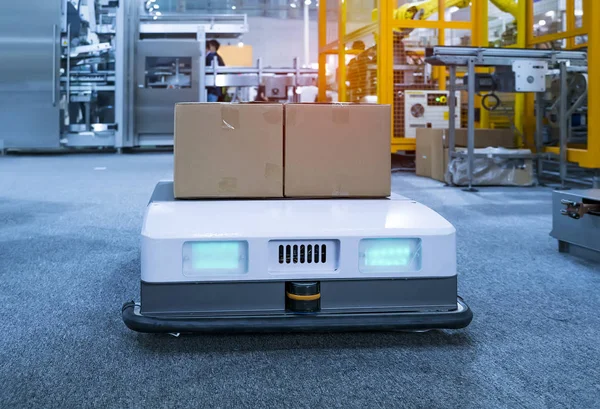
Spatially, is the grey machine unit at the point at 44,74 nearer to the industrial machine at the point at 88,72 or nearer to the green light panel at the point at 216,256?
the industrial machine at the point at 88,72

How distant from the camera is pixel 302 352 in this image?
1.28 metres

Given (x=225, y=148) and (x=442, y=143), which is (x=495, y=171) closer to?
(x=442, y=143)

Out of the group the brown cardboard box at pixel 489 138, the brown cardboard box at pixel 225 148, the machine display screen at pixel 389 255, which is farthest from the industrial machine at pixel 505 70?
the machine display screen at pixel 389 255

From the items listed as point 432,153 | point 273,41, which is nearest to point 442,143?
point 432,153

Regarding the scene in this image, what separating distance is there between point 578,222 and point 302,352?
132 centimetres

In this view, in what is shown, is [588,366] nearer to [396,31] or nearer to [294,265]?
[294,265]

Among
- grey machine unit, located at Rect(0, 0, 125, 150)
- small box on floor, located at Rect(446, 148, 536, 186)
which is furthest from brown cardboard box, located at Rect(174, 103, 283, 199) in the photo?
grey machine unit, located at Rect(0, 0, 125, 150)

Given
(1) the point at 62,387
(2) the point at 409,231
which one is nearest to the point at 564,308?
(2) the point at 409,231

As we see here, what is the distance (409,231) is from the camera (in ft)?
4.33

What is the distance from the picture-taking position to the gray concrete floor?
106 cm

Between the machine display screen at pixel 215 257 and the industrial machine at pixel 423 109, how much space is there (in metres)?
4.89

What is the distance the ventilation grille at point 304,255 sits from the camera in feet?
4.27

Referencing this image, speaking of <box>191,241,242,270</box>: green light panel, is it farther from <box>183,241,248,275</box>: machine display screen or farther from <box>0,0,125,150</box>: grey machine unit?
<box>0,0,125,150</box>: grey machine unit

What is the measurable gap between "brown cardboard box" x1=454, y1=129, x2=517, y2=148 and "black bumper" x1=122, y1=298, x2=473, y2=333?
411 centimetres
